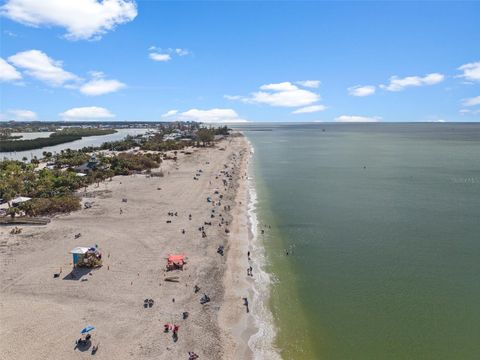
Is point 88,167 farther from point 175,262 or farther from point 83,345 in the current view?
point 83,345

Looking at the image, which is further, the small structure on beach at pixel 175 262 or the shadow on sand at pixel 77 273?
the small structure on beach at pixel 175 262

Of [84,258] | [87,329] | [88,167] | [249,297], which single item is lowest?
[249,297]

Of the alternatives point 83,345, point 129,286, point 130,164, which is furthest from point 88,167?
point 83,345

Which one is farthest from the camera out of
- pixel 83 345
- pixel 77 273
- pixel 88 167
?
pixel 88 167

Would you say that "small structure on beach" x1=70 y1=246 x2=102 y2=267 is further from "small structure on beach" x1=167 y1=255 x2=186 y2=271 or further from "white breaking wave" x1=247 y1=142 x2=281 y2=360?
"white breaking wave" x1=247 y1=142 x2=281 y2=360

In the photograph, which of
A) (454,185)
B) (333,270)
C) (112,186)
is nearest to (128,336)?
(333,270)

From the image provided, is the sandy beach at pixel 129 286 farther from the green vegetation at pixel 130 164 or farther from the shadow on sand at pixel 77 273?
the green vegetation at pixel 130 164

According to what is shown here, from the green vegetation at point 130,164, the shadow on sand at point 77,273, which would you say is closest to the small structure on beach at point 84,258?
the shadow on sand at point 77,273
